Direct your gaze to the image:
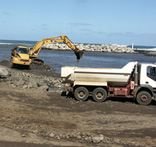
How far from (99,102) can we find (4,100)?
475 centimetres

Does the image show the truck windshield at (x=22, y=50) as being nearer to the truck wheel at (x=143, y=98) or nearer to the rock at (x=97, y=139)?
the truck wheel at (x=143, y=98)

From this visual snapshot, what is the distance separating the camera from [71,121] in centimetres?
955

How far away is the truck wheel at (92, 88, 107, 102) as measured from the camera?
1305 centimetres

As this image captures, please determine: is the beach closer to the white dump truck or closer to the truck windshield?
the white dump truck

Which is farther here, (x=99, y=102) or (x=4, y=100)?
(x=99, y=102)

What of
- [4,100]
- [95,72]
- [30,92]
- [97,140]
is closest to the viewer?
[97,140]

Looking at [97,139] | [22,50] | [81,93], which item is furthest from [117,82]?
[22,50]

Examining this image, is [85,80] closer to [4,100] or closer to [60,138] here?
[4,100]

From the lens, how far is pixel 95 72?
12898mm

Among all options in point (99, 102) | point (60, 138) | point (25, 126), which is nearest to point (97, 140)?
point (60, 138)

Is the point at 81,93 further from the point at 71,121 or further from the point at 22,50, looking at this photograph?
the point at 22,50

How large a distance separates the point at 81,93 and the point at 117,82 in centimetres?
197

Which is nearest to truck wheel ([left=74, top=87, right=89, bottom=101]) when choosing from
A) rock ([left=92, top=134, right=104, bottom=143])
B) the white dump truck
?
the white dump truck

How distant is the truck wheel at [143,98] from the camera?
12.8 meters
